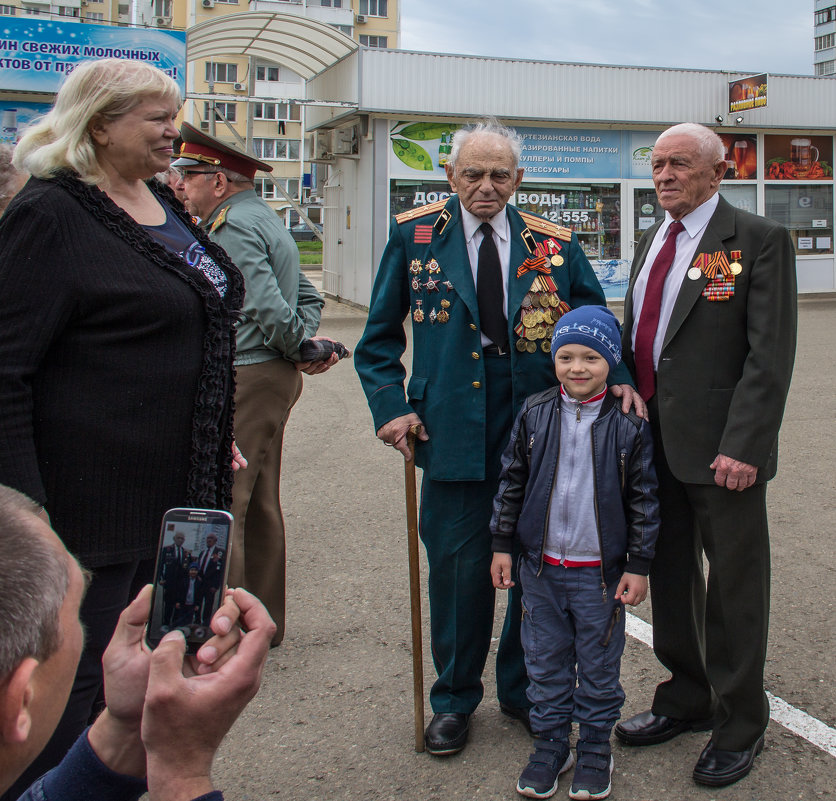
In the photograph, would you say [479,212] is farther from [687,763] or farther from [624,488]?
[687,763]

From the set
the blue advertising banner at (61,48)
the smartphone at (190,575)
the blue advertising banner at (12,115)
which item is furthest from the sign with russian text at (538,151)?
the smartphone at (190,575)

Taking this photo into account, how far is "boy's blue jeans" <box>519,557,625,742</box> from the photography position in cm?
282

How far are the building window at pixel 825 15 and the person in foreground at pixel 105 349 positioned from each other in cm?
13097

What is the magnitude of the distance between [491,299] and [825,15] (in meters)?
132

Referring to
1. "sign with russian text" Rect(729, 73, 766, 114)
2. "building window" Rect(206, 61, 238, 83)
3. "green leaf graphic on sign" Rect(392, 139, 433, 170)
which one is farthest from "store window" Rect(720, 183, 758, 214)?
"building window" Rect(206, 61, 238, 83)

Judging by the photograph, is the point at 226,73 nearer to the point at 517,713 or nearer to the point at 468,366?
the point at 468,366

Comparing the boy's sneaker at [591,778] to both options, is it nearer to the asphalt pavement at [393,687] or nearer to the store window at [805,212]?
the asphalt pavement at [393,687]

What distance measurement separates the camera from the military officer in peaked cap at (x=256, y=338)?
143 inches

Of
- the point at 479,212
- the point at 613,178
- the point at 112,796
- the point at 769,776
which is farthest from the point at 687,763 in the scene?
the point at 613,178

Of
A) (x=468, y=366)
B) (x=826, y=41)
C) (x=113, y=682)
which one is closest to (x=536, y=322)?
(x=468, y=366)

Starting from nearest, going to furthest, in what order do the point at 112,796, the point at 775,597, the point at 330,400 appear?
the point at 112,796 < the point at 775,597 < the point at 330,400

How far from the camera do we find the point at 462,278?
3.09 metres

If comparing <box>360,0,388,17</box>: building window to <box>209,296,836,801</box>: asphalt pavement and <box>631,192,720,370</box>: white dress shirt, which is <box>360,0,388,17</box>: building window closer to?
<box>209,296,836,801</box>: asphalt pavement

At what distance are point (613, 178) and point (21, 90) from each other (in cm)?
1001
